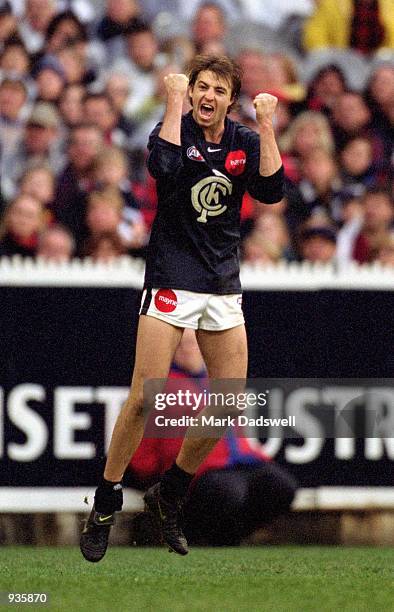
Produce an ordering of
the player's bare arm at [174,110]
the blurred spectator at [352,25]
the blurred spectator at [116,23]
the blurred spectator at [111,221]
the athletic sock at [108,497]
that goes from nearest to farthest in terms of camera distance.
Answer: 1. the player's bare arm at [174,110]
2. the athletic sock at [108,497]
3. the blurred spectator at [111,221]
4. the blurred spectator at [116,23]
5. the blurred spectator at [352,25]

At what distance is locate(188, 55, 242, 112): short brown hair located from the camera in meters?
5.86

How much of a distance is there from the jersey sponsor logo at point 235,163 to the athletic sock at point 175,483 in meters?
1.34

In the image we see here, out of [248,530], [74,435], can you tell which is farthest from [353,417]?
[74,435]

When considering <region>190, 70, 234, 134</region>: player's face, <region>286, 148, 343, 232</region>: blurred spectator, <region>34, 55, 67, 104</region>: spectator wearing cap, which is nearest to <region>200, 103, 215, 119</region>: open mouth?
<region>190, 70, 234, 134</region>: player's face

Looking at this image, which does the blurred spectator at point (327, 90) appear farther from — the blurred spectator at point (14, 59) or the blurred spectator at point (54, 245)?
the blurred spectator at point (54, 245)

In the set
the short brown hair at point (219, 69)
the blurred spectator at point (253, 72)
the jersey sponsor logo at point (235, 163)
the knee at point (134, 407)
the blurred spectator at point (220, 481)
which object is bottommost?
the blurred spectator at point (220, 481)

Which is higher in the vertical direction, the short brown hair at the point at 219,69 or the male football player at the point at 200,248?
the short brown hair at the point at 219,69

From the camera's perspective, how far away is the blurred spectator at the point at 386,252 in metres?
10.2

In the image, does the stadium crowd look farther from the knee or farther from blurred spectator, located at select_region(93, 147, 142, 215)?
the knee

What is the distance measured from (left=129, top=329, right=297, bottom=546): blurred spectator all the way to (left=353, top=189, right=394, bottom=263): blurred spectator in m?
2.73

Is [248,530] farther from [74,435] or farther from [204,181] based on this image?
[204,181]

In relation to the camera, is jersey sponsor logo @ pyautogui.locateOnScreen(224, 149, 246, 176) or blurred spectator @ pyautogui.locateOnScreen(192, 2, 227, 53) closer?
jersey sponsor logo @ pyautogui.locateOnScreen(224, 149, 246, 176)

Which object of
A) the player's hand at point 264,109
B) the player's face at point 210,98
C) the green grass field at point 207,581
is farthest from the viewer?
the player's face at point 210,98

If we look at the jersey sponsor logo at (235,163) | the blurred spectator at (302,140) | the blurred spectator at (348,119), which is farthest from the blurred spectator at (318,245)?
the jersey sponsor logo at (235,163)
